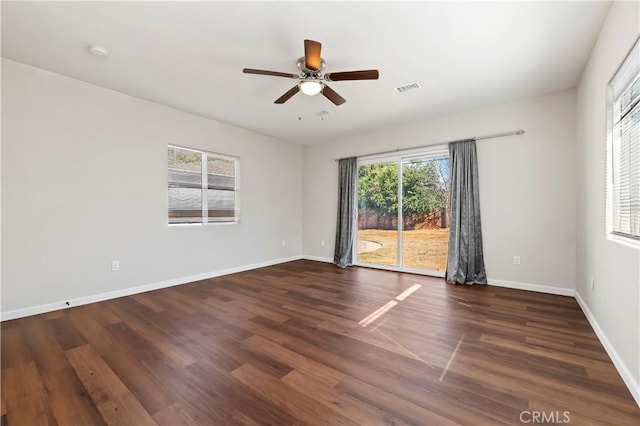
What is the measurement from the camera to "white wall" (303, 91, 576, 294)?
3.63 m

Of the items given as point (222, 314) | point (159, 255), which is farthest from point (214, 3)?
point (159, 255)

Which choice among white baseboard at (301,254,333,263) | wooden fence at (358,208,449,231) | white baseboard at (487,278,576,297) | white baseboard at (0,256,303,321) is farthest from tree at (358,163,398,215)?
white baseboard at (0,256,303,321)

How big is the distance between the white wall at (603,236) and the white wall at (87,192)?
4.86 metres

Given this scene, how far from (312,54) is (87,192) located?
10.5 feet

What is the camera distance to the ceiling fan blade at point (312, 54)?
2.19 m

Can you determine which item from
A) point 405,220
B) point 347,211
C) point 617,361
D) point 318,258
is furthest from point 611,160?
point 318,258

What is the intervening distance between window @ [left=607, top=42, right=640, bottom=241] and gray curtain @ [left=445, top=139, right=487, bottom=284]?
194 cm

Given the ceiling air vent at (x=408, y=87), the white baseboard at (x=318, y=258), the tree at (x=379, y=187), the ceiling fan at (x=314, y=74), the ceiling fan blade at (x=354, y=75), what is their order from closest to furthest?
1. the ceiling fan at (x=314, y=74)
2. the ceiling fan blade at (x=354, y=75)
3. the ceiling air vent at (x=408, y=87)
4. the tree at (x=379, y=187)
5. the white baseboard at (x=318, y=258)

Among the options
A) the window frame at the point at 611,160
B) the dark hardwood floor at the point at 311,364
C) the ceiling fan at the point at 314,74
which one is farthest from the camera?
the ceiling fan at the point at 314,74

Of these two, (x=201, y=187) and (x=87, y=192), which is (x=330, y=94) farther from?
(x=87, y=192)

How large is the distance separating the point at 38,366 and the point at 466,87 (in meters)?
5.02

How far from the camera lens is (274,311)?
307cm

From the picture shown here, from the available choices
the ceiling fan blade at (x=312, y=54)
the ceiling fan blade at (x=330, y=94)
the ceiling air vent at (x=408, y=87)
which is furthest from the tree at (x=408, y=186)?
the ceiling fan blade at (x=312, y=54)

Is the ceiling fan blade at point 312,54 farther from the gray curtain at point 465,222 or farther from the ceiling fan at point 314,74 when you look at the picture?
the gray curtain at point 465,222
